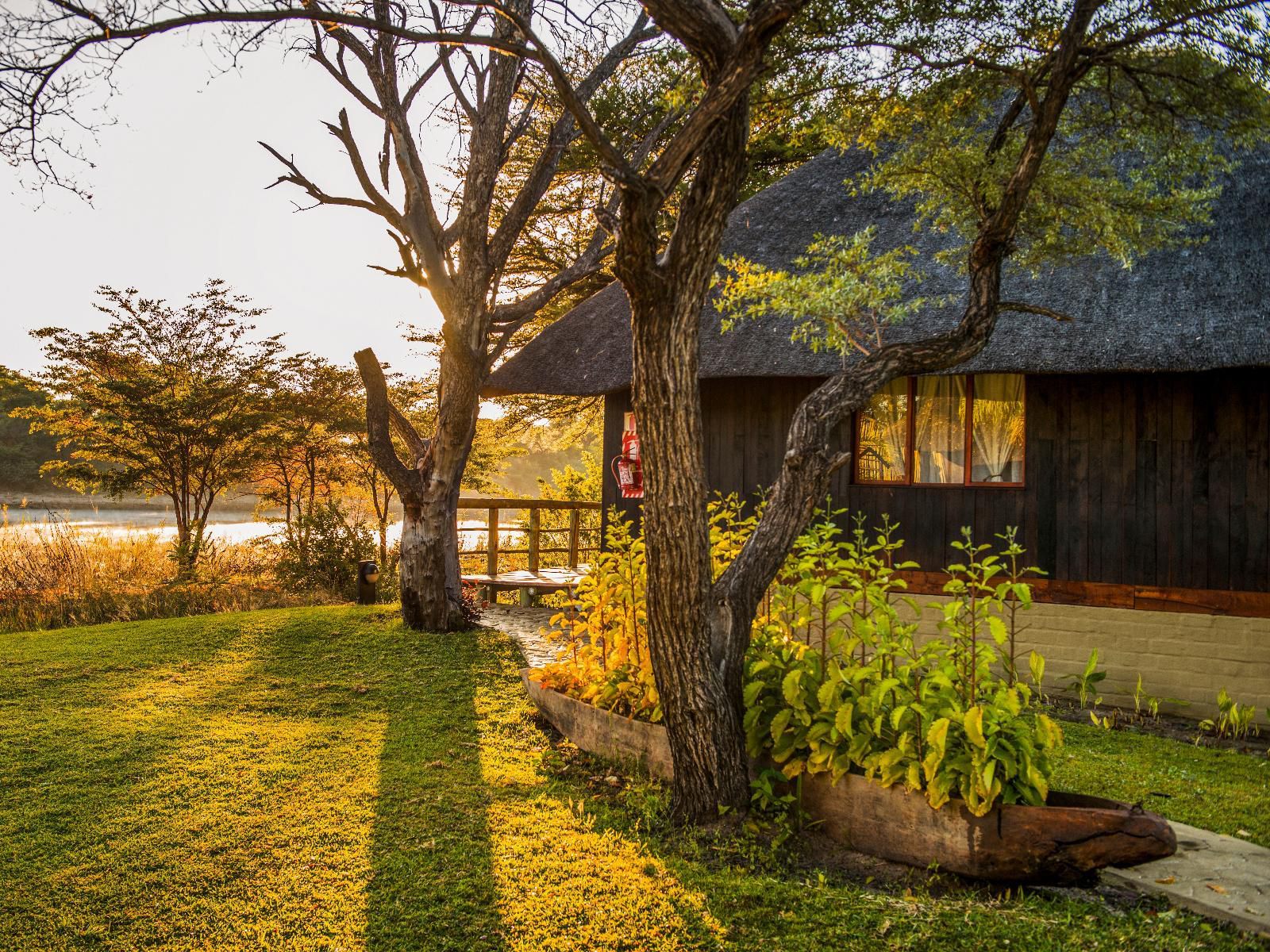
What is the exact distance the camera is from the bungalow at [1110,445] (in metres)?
7.46

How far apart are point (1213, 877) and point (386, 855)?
331cm

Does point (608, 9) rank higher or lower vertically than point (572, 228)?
lower

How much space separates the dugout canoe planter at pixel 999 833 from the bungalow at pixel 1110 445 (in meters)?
4.74

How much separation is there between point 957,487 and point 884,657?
5087mm

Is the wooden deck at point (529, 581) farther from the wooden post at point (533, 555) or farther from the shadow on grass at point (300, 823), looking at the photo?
the shadow on grass at point (300, 823)

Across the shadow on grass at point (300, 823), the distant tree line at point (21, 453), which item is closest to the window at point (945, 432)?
the shadow on grass at point (300, 823)

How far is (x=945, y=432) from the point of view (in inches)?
341

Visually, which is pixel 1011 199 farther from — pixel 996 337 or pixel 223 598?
pixel 223 598

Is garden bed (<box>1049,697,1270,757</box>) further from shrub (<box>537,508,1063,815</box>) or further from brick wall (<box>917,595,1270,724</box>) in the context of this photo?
shrub (<box>537,508,1063,815</box>)

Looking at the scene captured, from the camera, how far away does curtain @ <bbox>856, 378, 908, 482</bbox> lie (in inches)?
348

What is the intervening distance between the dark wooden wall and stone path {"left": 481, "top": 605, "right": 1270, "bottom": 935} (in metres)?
4.08

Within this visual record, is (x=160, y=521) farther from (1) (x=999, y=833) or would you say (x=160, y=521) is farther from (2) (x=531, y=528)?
(1) (x=999, y=833)

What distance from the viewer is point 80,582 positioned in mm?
10672

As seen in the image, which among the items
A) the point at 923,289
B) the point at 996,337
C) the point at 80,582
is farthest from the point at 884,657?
the point at 80,582
